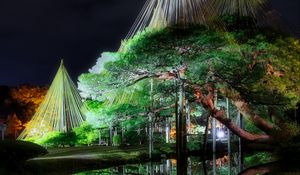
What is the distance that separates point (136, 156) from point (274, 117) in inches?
301

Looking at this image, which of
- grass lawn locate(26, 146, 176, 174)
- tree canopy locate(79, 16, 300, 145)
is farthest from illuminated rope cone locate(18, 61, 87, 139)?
tree canopy locate(79, 16, 300, 145)

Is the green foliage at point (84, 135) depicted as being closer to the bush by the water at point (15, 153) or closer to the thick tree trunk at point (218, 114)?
the thick tree trunk at point (218, 114)

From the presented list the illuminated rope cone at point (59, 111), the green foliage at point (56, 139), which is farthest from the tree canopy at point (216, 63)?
the illuminated rope cone at point (59, 111)

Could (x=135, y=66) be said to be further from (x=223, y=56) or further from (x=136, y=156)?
(x=136, y=156)

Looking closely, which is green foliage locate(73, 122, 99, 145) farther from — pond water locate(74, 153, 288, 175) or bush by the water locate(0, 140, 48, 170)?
bush by the water locate(0, 140, 48, 170)

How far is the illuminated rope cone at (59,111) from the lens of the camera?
23609mm

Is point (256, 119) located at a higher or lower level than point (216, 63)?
lower

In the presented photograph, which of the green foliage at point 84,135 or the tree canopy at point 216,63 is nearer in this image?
the tree canopy at point 216,63

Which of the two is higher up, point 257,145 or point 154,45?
point 154,45

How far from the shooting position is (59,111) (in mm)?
23938

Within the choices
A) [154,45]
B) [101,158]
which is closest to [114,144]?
[101,158]

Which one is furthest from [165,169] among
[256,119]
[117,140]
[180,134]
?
[117,140]

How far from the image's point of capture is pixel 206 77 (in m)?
16.0

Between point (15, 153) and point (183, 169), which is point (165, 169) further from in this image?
point (15, 153)
